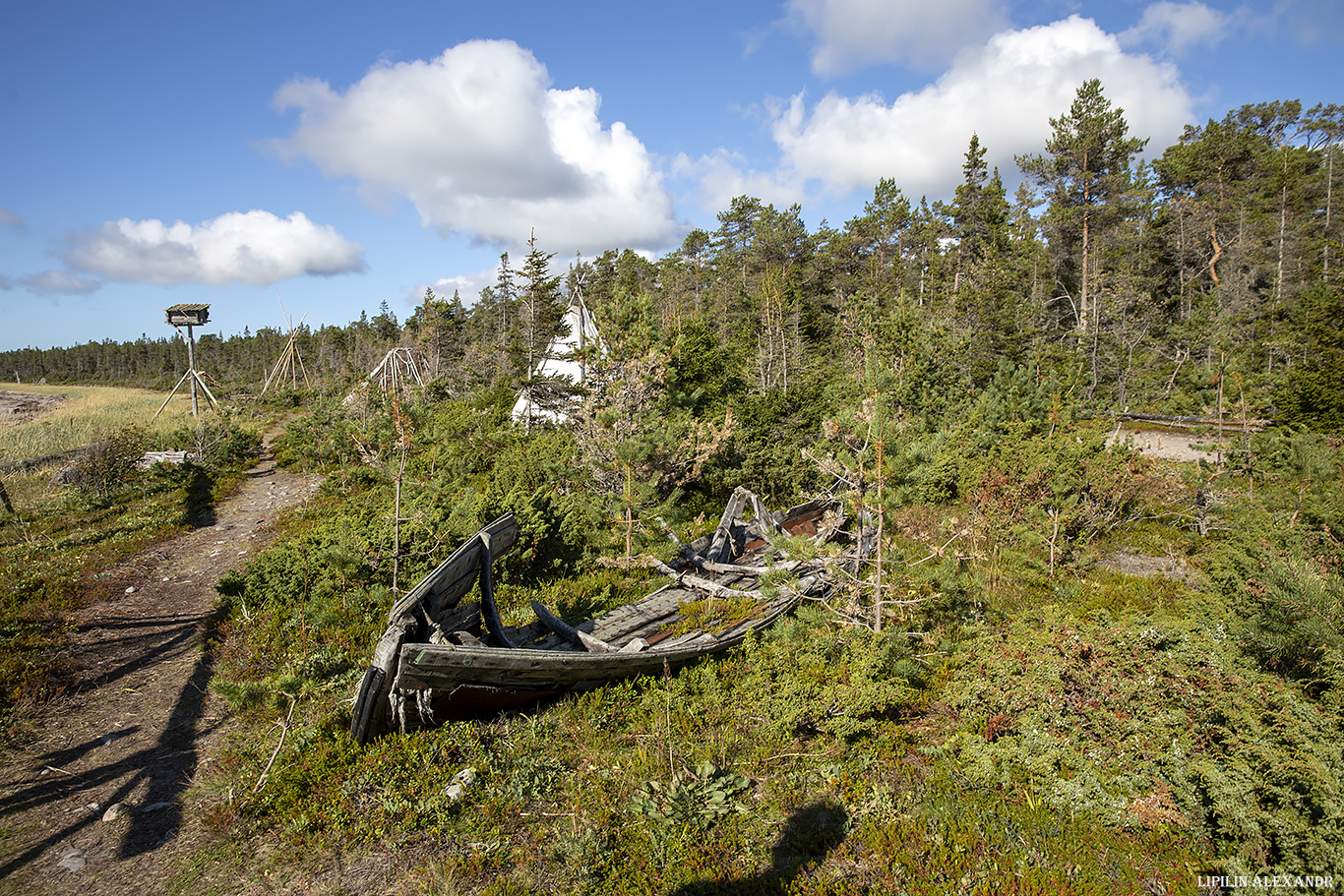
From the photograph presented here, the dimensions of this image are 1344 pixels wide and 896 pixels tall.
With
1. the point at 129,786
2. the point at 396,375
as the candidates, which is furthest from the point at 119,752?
the point at 396,375

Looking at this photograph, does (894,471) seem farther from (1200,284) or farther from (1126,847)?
(1200,284)

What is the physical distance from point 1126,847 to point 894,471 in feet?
10.8

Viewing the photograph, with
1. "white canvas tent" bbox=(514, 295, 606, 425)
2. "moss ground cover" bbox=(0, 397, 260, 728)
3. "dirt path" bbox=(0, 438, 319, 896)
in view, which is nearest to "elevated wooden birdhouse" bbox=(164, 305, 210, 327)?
"moss ground cover" bbox=(0, 397, 260, 728)

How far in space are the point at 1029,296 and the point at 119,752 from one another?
44.8m

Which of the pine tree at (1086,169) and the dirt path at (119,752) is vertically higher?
the pine tree at (1086,169)

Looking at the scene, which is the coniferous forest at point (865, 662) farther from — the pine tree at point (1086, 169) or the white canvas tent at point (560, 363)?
the pine tree at point (1086, 169)

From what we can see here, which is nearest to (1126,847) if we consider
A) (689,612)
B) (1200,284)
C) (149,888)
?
(689,612)

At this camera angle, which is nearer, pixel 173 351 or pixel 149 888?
pixel 149 888

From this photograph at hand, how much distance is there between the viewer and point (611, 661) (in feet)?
20.2

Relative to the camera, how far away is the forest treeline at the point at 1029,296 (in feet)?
50.6

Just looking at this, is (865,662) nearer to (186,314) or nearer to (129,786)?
(129,786)

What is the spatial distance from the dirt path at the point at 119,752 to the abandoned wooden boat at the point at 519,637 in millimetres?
1628

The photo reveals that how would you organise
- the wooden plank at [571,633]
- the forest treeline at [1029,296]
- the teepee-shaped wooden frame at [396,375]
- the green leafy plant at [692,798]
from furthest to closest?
1. the teepee-shaped wooden frame at [396,375]
2. the forest treeline at [1029,296]
3. the wooden plank at [571,633]
4. the green leafy plant at [692,798]

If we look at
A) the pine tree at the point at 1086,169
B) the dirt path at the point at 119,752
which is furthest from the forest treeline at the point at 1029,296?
the dirt path at the point at 119,752
